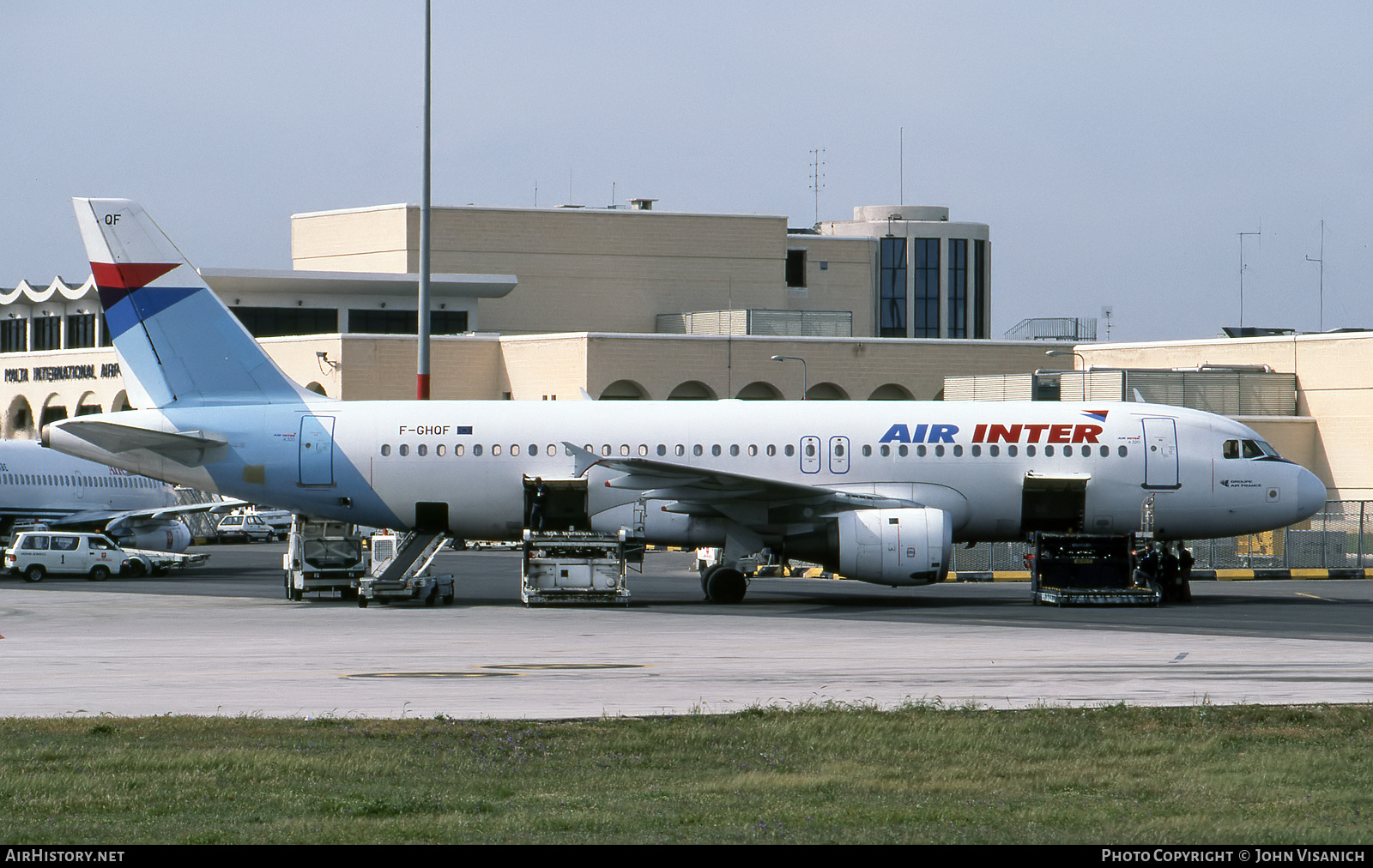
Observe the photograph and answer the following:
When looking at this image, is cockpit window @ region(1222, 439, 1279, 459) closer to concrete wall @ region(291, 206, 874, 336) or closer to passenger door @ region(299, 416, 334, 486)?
passenger door @ region(299, 416, 334, 486)

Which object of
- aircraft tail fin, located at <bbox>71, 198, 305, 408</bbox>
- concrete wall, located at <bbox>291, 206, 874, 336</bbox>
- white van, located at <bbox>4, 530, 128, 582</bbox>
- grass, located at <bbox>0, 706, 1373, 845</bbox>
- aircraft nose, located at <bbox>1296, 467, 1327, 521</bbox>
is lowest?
white van, located at <bbox>4, 530, 128, 582</bbox>

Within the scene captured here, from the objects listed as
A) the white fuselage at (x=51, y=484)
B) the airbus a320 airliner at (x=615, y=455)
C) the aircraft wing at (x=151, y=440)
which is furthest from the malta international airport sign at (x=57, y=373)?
the aircraft wing at (x=151, y=440)

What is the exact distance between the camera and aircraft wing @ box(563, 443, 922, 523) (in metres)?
31.4

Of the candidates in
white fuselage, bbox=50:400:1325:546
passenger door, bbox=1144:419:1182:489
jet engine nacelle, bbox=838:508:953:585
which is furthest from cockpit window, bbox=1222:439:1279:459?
jet engine nacelle, bbox=838:508:953:585

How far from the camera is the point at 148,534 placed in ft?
180

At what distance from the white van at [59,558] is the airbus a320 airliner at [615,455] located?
1342 cm

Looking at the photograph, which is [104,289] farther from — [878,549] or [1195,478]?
[1195,478]

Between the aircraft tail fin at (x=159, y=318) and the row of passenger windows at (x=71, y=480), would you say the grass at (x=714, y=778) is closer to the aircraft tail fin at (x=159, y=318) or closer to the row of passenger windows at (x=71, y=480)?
the aircraft tail fin at (x=159, y=318)

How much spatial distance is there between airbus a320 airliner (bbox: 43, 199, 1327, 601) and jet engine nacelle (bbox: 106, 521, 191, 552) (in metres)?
21.9

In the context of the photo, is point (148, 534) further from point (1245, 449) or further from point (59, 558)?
point (1245, 449)

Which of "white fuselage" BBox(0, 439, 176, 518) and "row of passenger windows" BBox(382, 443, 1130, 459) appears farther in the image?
"white fuselage" BBox(0, 439, 176, 518)

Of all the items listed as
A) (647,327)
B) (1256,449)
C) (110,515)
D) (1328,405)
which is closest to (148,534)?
(110,515)

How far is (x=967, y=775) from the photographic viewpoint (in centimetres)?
1334

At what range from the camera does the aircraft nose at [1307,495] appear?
1348 inches
